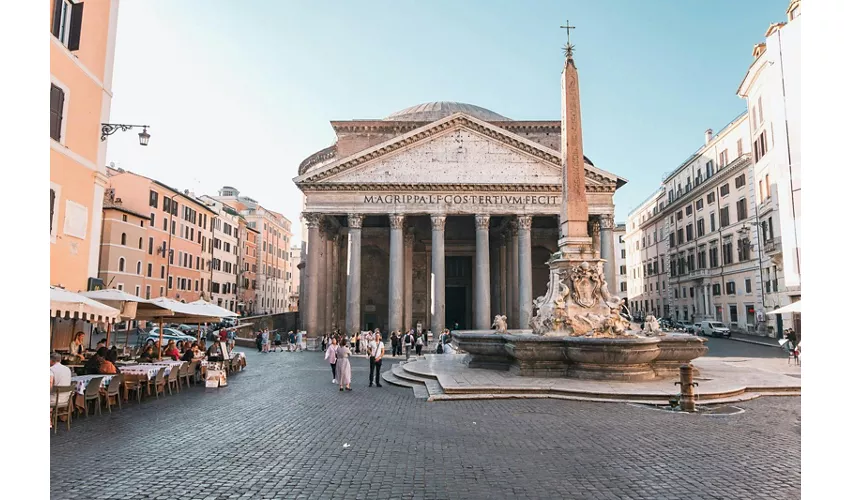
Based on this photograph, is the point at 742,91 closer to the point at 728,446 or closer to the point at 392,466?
the point at 728,446

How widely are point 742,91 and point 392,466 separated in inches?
1164

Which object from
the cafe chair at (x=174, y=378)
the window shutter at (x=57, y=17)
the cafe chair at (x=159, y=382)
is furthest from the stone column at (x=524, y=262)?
the window shutter at (x=57, y=17)

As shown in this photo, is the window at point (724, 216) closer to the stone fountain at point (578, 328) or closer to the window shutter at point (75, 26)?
the stone fountain at point (578, 328)

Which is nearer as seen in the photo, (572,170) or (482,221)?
(572,170)

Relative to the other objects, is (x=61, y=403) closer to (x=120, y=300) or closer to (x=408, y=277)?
(x=120, y=300)

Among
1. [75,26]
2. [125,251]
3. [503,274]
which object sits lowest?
[503,274]

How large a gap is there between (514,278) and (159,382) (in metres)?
22.7

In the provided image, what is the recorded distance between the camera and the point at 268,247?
6025 centimetres

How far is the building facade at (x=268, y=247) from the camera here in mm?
57719

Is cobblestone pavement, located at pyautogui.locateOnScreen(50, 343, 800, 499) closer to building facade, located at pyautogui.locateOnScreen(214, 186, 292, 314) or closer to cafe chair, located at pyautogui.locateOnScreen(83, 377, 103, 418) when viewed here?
cafe chair, located at pyautogui.locateOnScreen(83, 377, 103, 418)

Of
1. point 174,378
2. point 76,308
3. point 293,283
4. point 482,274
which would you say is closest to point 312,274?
point 482,274

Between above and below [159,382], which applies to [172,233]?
above

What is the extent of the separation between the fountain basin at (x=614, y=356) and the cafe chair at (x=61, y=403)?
26.6 feet

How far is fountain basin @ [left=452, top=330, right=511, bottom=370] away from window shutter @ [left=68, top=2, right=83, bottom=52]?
1098 centimetres
